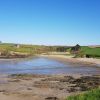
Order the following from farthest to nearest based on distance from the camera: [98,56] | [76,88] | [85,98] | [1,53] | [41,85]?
[1,53], [98,56], [41,85], [76,88], [85,98]

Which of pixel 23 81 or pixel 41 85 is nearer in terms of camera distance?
pixel 41 85

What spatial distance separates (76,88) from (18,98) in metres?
5.93

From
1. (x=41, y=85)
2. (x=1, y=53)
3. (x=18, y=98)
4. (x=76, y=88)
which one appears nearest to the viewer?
(x=18, y=98)

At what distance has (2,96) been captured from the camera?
20375 mm

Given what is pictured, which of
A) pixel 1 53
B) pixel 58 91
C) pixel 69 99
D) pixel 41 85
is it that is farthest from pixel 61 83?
pixel 1 53

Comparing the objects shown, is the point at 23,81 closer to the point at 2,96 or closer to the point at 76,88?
the point at 76,88

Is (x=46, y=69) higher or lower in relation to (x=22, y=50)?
lower

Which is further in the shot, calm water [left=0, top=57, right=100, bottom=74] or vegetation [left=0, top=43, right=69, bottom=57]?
vegetation [left=0, top=43, right=69, bottom=57]

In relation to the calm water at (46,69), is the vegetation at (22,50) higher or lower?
higher

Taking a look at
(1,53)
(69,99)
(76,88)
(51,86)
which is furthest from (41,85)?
(1,53)

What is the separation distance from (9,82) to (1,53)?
65448 mm

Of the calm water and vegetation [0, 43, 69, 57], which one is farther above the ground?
vegetation [0, 43, 69, 57]

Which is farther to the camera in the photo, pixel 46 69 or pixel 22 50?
pixel 22 50

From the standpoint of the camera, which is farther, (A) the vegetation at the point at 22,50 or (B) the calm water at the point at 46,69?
(A) the vegetation at the point at 22,50
